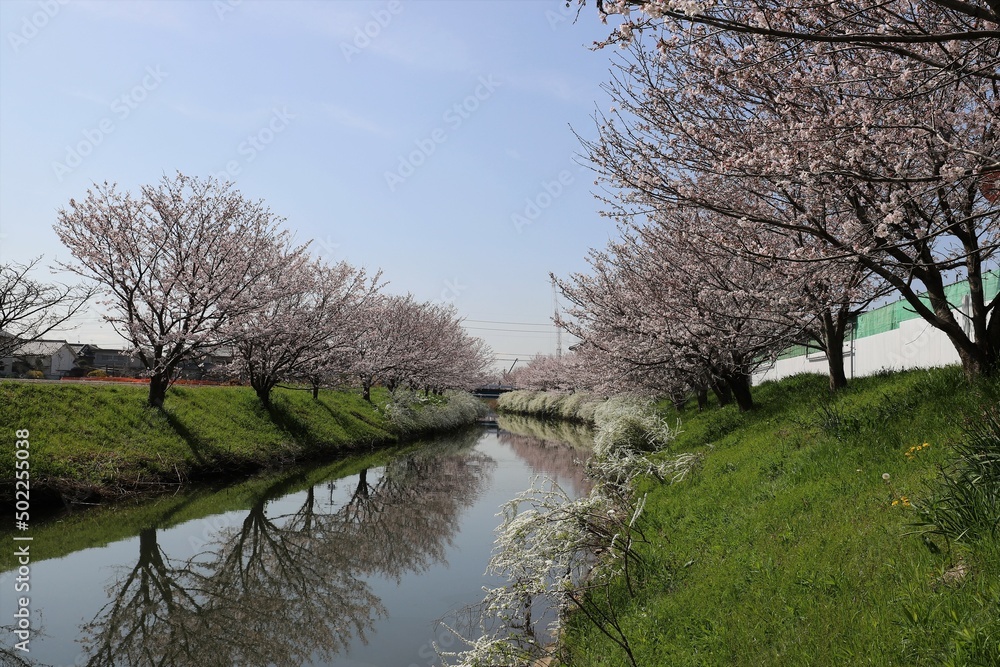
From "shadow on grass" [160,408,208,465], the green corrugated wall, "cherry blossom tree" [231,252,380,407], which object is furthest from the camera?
"cherry blossom tree" [231,252,380,407]

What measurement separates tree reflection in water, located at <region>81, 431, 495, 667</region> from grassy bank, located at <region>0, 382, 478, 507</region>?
9.74 ft

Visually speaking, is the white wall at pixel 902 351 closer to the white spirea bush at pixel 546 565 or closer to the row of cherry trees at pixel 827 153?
the row of cherry trees at pixel 827 153

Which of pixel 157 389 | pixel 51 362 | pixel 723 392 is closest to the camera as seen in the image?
pixel 157 389

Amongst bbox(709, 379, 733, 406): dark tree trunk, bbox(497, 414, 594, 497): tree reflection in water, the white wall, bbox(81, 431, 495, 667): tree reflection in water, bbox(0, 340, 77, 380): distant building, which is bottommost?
bbox(497, 414, 594, 497): tree reflection in water

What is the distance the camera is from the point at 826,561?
5488 millimetres

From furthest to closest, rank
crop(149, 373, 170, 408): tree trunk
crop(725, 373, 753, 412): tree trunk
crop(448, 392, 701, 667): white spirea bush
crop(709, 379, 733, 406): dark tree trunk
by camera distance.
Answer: crop(709, 379, 733, 406): dark tree trunk
crop(149, 373, 170, 408): tree trunk
crop(725, 373, 753, 412): tree trunk
crop(448, 392, 701, 667): white spirea bush

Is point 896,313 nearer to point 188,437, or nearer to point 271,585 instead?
point 271,585

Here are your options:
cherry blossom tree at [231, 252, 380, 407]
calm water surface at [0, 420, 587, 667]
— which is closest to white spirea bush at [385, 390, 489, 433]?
cherry blossom tree at [231, 252, 380, 407]

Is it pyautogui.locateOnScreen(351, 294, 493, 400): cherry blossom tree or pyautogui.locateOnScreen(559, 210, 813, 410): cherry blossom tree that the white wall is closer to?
pyautogui.locateOnScreen(559, 210, 813, 410): cherry blossom tree

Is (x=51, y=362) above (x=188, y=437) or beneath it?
above

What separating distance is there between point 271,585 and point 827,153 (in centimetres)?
988

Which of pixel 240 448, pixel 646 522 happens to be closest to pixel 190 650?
pixel 646 522

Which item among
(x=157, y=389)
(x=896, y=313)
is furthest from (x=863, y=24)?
(x=157, y=389)

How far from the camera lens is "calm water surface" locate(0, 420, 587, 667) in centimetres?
800
